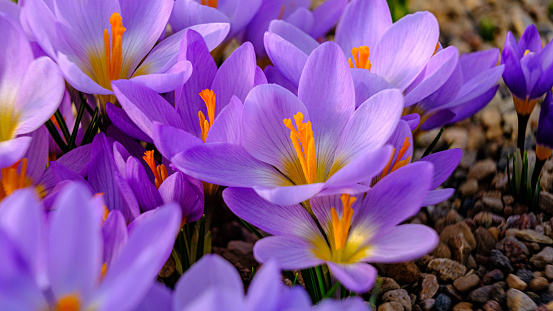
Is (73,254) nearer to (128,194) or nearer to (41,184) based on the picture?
(128,194)

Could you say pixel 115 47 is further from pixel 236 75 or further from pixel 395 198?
pixel 395 198

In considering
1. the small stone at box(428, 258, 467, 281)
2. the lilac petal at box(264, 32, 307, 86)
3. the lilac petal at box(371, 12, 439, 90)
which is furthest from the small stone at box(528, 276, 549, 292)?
the lilac petal at box(264, 32, 307, 86)

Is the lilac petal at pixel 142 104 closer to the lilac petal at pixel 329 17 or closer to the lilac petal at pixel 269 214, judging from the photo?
the lilac petal at pixel 269 214

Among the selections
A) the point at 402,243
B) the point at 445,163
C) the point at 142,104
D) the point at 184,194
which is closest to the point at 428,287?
the point at 445,163

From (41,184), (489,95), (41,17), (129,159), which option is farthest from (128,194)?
(489,95)

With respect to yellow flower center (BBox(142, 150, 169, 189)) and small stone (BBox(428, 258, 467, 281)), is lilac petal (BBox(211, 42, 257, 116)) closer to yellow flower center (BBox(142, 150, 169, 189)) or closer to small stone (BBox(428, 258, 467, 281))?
yellow flower center (BBox(142, 150, 169, 189))

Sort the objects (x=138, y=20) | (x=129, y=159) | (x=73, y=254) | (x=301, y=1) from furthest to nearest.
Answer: (x=301, y=1)
(x=138, y=20)
(x=129, y=159)
(x=73, y=254)
